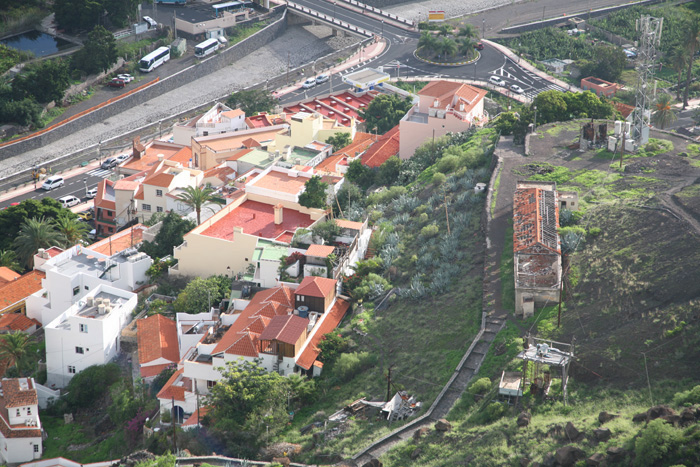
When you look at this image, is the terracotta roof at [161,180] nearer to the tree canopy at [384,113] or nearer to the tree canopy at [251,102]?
the tree canopy at [384,113]

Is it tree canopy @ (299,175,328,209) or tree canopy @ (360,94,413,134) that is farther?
tree canopy @ (360,94,413,134)

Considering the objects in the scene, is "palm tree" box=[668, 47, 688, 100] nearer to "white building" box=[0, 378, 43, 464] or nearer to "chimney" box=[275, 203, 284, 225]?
"chimney" box=[275, 203, 284, 225]

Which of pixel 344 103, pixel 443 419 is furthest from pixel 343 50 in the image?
pixel 443 419

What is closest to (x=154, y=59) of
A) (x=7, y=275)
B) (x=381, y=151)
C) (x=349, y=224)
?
(x=381, y=151)

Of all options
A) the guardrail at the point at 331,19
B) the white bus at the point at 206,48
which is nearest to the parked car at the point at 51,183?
the white bus at the point at 206,48

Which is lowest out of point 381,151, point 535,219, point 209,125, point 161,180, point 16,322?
point 16,322

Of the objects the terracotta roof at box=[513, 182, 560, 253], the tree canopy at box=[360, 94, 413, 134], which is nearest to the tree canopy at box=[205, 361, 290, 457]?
the terracotta roof at box=[513, 182, 560, 253]

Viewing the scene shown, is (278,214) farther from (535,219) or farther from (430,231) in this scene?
(535,219)
